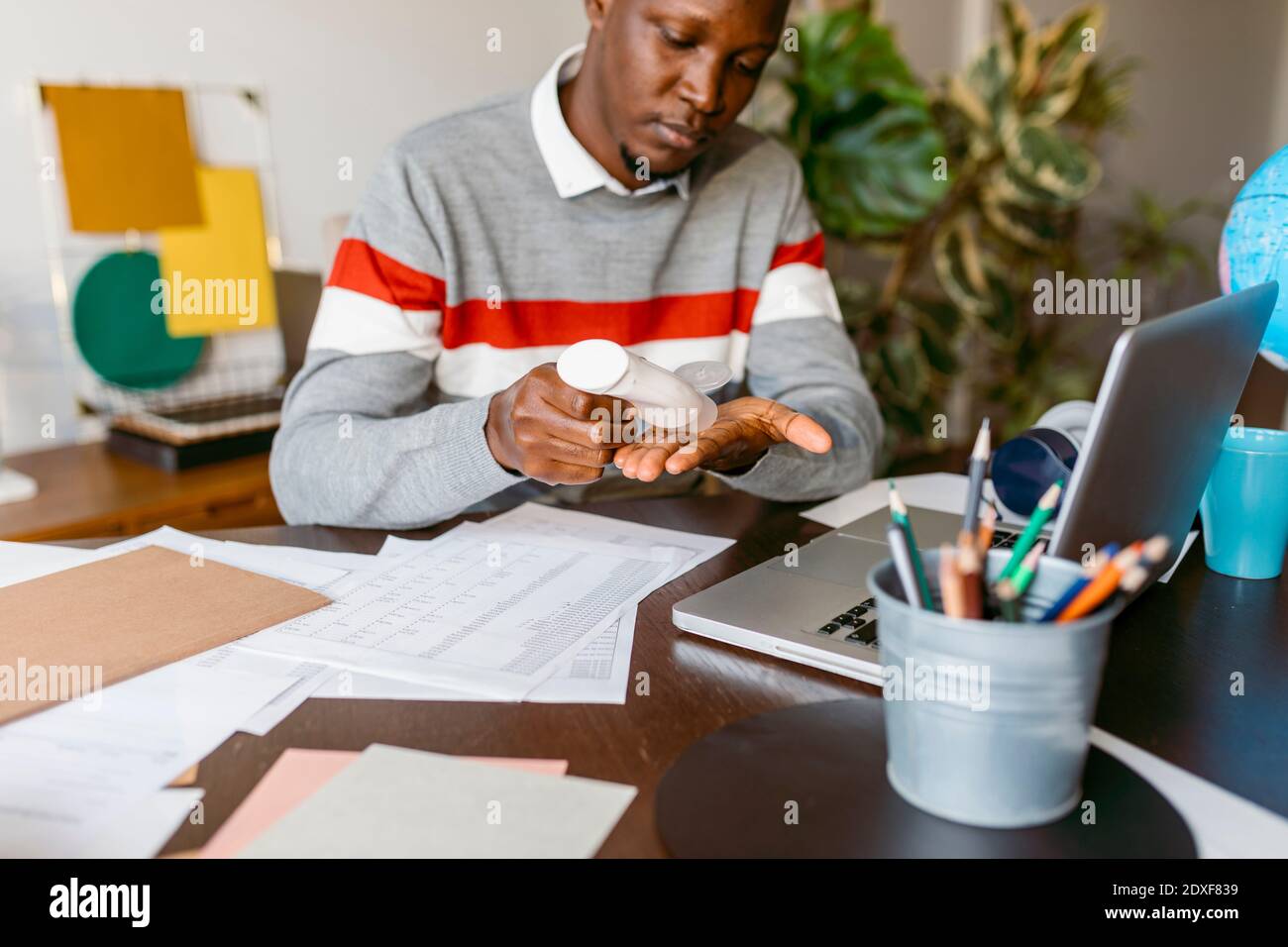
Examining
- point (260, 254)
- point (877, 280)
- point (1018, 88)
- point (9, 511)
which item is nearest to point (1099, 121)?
point (1018, 88)

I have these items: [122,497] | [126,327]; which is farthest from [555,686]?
[126,327]

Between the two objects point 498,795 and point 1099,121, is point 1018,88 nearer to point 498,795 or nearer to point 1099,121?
point 1099,121

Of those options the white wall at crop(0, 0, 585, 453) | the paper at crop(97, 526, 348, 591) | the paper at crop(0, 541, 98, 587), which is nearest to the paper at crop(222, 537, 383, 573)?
the paper at crop(97, 526, 348, 591)

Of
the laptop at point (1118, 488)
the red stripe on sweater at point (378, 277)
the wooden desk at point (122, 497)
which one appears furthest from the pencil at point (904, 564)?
the wooden desk at point (122, 497)

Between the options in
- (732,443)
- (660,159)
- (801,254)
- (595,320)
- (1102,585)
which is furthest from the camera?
(801,254)

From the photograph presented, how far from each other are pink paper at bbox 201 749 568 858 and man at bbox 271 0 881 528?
0.32 metres

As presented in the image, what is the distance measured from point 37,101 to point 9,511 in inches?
29.4

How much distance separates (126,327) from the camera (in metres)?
1.92

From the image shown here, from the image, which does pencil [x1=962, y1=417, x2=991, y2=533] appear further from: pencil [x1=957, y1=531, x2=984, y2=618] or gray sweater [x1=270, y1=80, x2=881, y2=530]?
gray sweater [x1=270, y1=80, x2=881, y2=530]

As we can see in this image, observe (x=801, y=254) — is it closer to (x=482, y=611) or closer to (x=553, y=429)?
(x=553, y=429)

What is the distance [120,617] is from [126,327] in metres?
1.35

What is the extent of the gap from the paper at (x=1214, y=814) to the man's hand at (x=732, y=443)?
0.40m

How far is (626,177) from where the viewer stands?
53.2 inches

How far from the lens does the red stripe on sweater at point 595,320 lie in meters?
1.31
